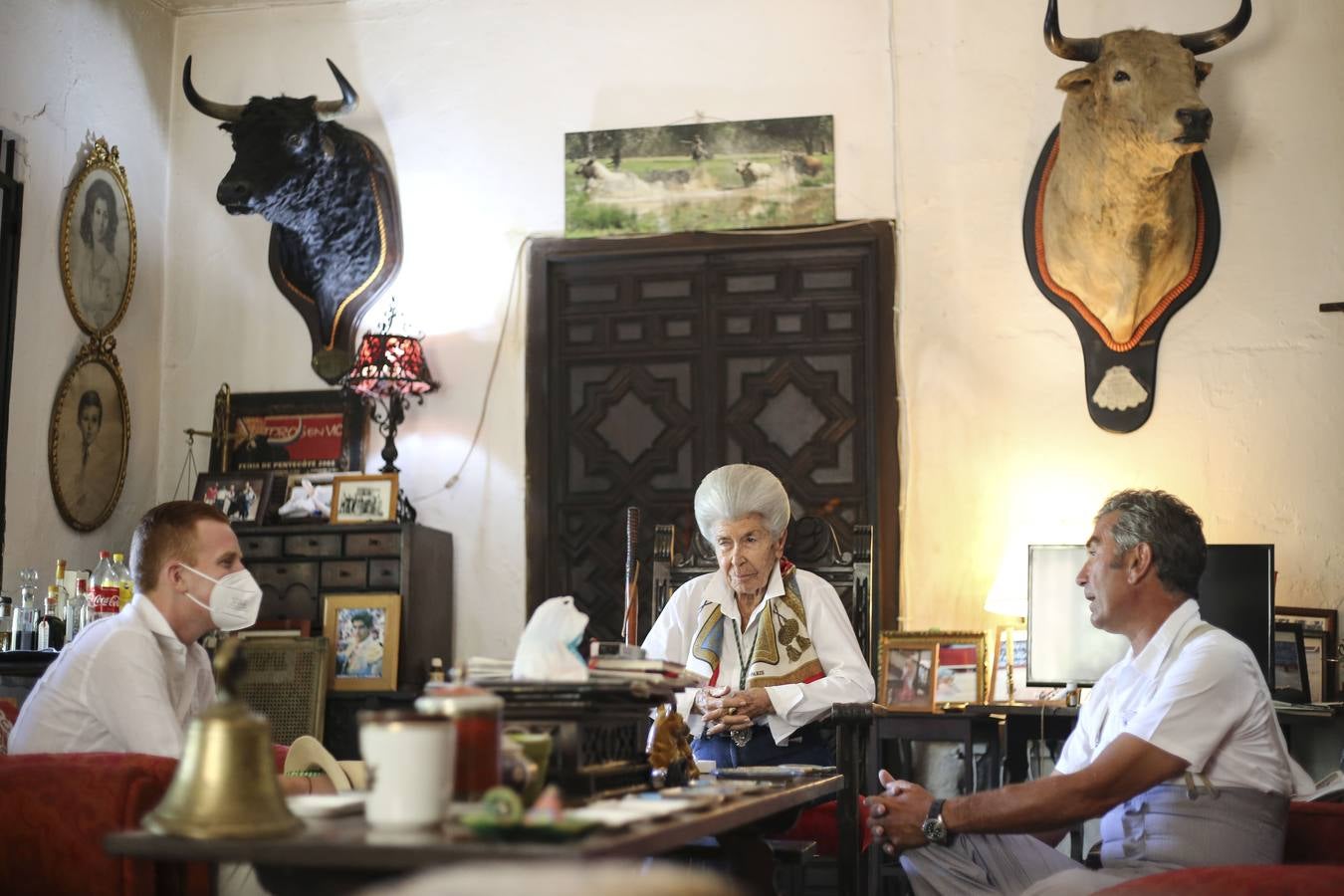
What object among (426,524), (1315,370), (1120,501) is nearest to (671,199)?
(426,524)

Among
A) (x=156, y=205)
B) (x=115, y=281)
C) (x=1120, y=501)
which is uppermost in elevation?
(x=156, y=205)

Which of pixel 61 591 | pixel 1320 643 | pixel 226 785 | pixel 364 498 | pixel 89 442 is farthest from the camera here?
pixel 89 442

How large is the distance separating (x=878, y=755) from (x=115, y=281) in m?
3.79

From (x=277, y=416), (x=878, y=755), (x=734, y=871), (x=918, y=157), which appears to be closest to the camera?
(x=734, y=871)

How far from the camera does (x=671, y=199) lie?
20.0 ft

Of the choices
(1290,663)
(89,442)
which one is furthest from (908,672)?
(89,442)

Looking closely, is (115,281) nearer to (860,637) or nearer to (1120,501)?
(860,637)

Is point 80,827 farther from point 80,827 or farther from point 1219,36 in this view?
point 1219,36

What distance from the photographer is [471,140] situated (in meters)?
6.34

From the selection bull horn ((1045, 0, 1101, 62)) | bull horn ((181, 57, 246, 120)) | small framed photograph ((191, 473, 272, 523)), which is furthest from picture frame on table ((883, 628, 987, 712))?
bull horn ((181, 57, 246, 120))

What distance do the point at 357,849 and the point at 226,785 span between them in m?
0.23

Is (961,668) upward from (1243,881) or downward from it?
upward

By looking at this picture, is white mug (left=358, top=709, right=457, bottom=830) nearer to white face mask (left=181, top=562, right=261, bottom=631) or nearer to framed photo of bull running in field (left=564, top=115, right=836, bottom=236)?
white face mask (left=181, top=562, right=261, bottom=631)

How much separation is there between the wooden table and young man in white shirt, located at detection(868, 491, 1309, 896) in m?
1.03
